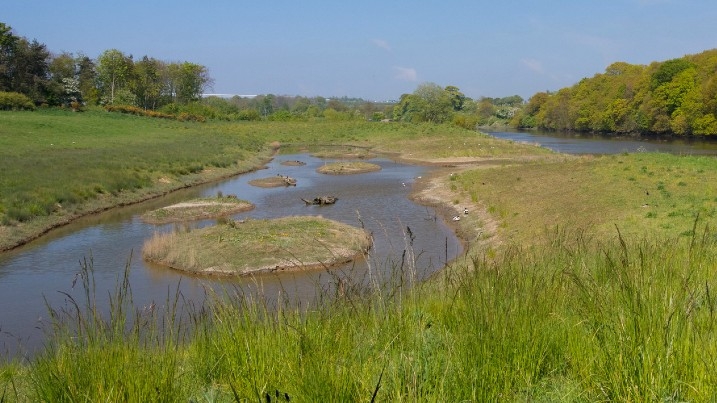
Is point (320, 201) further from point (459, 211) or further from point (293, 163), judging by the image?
point (293, 163)

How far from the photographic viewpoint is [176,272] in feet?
55.3

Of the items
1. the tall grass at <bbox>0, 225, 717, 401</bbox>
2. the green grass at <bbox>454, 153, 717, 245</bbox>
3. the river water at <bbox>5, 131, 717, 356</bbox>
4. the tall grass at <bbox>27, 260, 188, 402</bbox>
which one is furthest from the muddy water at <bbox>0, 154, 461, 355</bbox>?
the green grass at <bbox>454, 153, 717, 245</bbox>

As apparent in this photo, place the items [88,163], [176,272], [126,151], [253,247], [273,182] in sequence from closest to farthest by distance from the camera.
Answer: [176,272]
[253,247]
[88,163]
[273,182]
[126,151]

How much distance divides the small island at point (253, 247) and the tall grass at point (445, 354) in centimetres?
1126

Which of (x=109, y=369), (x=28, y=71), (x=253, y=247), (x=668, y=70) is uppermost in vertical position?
(x=668, y=70)

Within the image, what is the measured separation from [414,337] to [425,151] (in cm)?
5233

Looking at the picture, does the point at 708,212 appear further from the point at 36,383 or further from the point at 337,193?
the point at 337,193

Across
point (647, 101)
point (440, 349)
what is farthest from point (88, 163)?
point (647, 101)

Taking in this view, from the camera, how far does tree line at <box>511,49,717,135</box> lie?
224ft

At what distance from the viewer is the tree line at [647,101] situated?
68188mm

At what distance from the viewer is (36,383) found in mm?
4031

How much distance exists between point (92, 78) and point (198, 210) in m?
77.3

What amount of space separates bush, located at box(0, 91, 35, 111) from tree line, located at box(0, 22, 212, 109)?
3162 millimetres

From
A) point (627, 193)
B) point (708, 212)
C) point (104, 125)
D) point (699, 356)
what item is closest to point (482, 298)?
point (699, 356)
